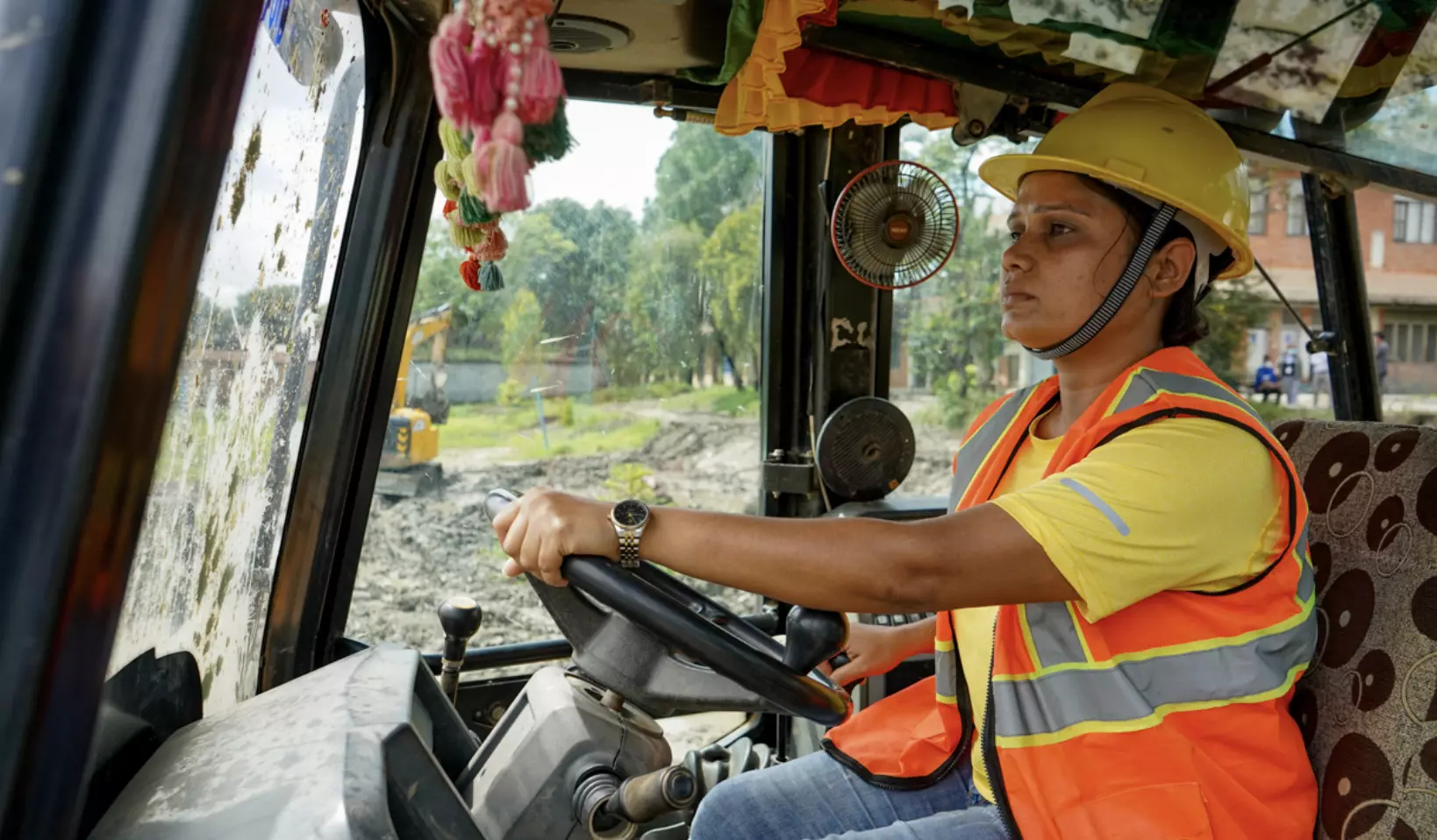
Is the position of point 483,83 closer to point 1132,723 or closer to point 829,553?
point 829,553

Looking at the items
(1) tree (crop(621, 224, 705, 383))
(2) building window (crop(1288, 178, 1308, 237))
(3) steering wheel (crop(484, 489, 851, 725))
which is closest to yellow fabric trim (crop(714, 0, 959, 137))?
(1) tree (crop(621, 224, 705, 383))

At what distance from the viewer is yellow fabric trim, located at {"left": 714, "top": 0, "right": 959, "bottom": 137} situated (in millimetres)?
1820

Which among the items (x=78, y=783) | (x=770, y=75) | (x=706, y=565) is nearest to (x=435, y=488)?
(x=770, y=75)

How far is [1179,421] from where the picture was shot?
1.38 meters

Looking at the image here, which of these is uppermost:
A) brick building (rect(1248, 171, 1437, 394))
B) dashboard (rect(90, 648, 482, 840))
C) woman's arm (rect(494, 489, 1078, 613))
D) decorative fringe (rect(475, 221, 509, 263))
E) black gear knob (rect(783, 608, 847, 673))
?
brick building (rect(1248, 171, 1437, 394))

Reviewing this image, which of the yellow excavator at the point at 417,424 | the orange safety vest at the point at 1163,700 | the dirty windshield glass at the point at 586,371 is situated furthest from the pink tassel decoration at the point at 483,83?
the dirty windshield glass at the point at 586,371

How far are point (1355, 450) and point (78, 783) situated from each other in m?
1.63

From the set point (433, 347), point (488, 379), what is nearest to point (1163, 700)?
point (433, 347)

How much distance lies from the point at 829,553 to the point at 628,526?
233mm

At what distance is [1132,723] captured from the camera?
4.46ft

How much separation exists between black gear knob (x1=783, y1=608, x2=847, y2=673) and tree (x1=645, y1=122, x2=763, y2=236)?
1733 millimetres

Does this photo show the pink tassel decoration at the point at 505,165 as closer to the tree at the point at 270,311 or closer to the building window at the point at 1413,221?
the tree at the point at 270,311

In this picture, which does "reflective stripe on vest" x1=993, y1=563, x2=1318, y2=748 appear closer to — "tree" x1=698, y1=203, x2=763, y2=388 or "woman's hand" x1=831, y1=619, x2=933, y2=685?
"woman's hand" x1=831, y1=619, x2=933, y2=685

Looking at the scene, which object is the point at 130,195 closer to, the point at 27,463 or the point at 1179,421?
the point at 27,463
